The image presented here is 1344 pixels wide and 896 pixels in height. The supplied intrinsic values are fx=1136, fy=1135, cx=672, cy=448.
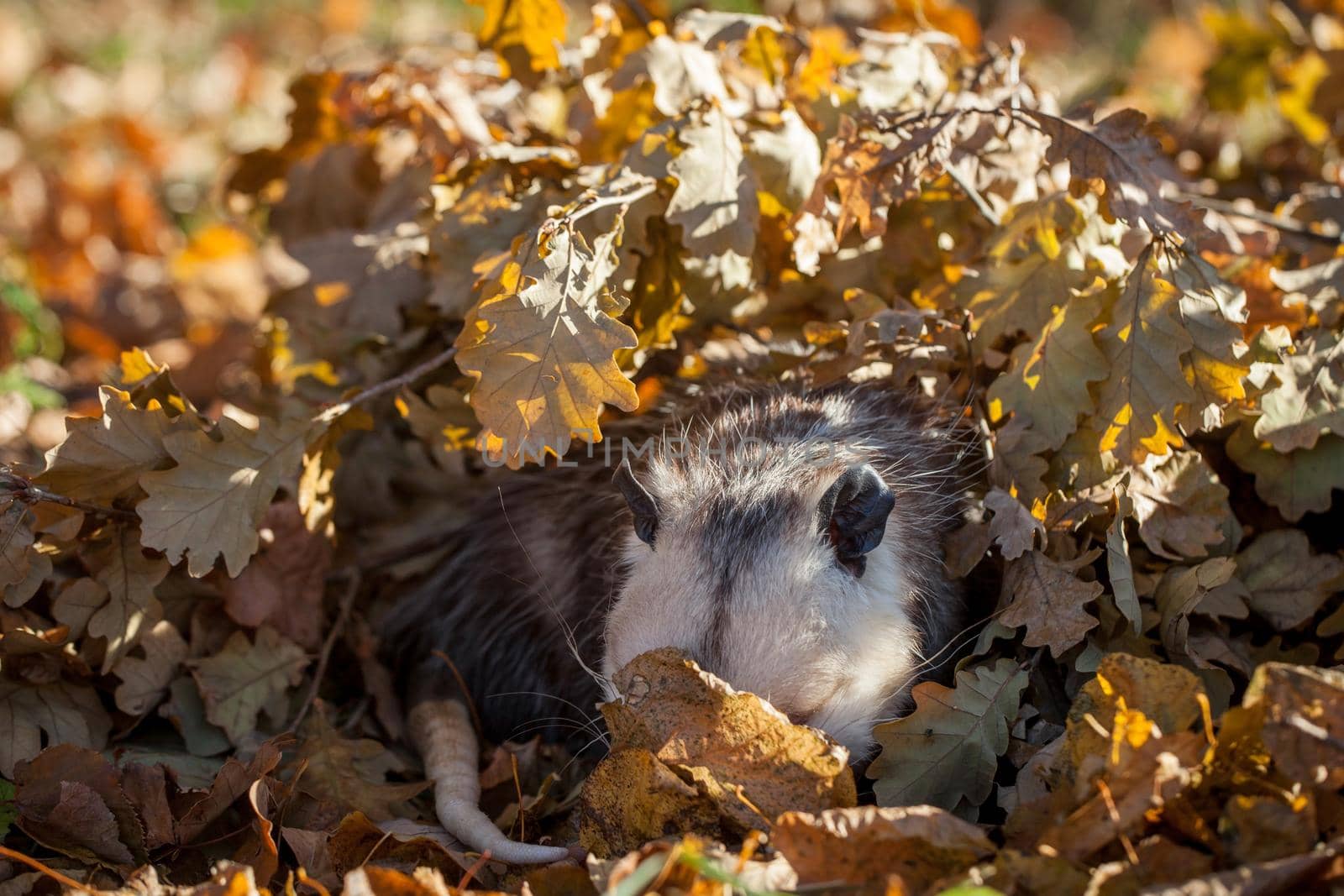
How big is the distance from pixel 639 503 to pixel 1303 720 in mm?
960

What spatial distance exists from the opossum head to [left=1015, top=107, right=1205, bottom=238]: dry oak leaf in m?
0.63

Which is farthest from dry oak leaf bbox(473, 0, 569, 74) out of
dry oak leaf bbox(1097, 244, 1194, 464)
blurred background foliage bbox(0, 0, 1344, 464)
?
dry oak leaf bbox(1097, 244, 1194, 464)

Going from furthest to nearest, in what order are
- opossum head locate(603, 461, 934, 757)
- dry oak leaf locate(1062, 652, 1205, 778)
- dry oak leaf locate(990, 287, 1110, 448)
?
dry oak leaf locate(990, 287, 1110, 448), opossum head locate(603, 461, 934, 757), dry oak leaf locate(1062, 652, 1205, 778)

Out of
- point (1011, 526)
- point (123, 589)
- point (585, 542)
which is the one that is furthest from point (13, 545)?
point (1011, 526)

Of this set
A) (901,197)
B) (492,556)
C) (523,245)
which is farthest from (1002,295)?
(492,556)

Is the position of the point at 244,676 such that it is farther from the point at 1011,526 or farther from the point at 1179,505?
the point at 1179,505

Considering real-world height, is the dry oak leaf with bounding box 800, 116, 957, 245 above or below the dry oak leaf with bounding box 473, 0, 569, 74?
below

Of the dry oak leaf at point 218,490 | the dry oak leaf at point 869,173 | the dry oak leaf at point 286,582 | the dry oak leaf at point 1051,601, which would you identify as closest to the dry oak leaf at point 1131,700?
the dry oak leaf at point 1051,601

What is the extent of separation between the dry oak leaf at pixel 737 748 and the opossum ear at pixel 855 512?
31cm

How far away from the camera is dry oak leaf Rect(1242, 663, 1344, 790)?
132 centimetres

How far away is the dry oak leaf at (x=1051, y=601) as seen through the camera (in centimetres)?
170

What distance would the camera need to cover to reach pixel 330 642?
7.35 ft

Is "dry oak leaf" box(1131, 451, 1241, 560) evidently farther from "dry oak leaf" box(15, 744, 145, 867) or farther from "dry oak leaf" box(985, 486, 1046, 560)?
"dry oak leaf" box(15, 744, 145, 867)

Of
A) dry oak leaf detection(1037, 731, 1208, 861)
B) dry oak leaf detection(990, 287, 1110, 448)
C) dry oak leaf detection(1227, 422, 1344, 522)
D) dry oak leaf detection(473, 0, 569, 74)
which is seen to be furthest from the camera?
dry oak leaf detection(473, 0, 569, 74)
